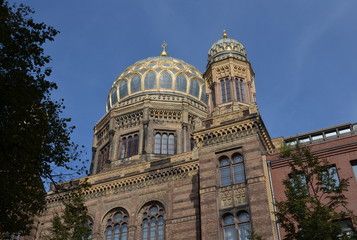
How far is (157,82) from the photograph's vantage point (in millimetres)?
44094

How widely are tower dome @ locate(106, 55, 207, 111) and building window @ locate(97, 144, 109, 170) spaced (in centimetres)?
500

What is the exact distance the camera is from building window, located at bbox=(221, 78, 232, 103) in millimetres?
28638

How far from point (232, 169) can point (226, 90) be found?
7.28 metres

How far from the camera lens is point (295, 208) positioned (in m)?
16.5

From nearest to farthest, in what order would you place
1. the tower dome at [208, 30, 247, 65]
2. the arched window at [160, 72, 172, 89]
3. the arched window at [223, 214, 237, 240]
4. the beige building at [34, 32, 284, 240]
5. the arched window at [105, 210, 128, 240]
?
1. the arched window at [223, 214, 237, 240]
2. the beige building at [34, 32, 284, 240]
3. the arched window at [105, 210, 128, 240]
4. the tower dome at [208, 30, 247, 65]
5. the arched window at [160, 72, 172, 89]

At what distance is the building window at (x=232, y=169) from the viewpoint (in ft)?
76.5

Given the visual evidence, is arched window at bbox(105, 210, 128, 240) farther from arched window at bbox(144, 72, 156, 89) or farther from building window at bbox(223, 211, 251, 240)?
arched window at bbox(144, 72, 156, 89)

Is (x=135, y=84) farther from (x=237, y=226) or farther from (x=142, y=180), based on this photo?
(x=237, y=226)

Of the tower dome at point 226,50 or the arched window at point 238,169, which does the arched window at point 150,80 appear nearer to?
the tower dome at point 226,50

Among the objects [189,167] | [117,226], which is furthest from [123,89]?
[117,226]

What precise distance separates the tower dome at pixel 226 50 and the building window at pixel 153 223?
37.5 ft

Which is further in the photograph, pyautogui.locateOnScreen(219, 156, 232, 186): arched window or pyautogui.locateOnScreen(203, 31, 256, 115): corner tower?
pyautogui.locateOnScreen(203, 31, 256, 115): corner tower

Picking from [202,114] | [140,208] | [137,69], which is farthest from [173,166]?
[137,69]

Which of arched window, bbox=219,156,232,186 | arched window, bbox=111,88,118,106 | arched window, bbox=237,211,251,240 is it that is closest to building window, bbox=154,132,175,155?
arched window, bbox=111,88,118,106
